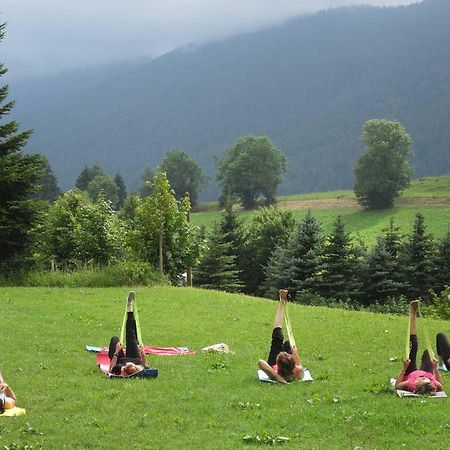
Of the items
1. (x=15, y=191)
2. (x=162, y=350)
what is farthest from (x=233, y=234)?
(x=162, y=350)

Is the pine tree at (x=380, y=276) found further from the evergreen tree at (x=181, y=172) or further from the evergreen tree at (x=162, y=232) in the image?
the evergreen tree at (x=181, y=172)

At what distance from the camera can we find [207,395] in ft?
37.6

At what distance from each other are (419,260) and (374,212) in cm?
4918

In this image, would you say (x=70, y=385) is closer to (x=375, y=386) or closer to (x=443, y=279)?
(x=375, y=386)

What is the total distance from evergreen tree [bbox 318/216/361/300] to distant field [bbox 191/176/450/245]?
2499 cm

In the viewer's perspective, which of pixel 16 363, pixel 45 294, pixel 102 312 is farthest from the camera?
pixel 45 294

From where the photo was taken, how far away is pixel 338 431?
930cm

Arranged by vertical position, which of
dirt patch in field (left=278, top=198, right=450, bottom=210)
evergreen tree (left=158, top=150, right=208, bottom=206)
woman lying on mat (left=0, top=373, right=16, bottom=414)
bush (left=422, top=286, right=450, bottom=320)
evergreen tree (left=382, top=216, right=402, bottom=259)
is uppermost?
evergreen tree (left=158, top=150, right=208, bottom=206)

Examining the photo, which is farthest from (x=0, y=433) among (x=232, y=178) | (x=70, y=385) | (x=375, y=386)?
(x=232, y=178)

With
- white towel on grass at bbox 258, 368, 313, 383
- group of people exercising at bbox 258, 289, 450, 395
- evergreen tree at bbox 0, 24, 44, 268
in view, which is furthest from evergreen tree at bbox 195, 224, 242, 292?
white towel on grass at bbox 258, 368, 313, 383

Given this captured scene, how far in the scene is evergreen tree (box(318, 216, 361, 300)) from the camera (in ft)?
142

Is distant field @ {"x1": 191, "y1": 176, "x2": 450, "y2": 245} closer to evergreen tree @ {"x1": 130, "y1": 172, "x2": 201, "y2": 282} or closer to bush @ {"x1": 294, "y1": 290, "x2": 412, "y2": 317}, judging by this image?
bush @ {"x1": 294, "y1": 290, "x2": 412, "y2": 317}

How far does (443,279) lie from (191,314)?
26609mm

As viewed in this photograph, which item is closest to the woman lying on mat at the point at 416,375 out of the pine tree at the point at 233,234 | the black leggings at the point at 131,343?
the black leggings at the point at 131,343
